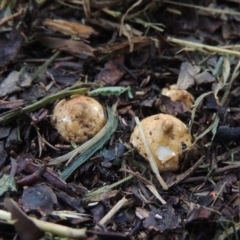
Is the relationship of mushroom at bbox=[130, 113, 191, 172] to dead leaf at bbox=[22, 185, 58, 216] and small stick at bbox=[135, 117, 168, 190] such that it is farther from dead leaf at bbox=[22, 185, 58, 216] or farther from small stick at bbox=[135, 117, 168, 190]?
dead leaf at bbox=[22, 185, 58, 216]

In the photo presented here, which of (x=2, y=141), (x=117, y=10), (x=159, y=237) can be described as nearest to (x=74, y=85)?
(x=2, y=141)

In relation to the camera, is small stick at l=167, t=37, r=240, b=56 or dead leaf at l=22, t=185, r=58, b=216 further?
small stick at l=167, t=37, r=240, b=56

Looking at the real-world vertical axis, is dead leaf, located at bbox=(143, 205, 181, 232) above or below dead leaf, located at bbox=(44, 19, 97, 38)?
below

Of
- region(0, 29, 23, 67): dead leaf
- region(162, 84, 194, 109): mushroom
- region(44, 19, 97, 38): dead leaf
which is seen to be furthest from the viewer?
region(44, 19, 97, 38): dead leaf

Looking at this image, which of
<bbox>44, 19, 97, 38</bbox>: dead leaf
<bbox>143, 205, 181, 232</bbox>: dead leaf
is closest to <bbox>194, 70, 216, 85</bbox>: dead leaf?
<bbox>44, 19, 97, 38</bbox>: dead leaf

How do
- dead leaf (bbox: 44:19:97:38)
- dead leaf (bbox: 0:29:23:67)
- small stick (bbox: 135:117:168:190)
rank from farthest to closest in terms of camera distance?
dead leaf (bbox: 44:19:97:38) < dead leaf (bbox: 0:29:23:67) < small stick (bbox: 135:117:168:190)

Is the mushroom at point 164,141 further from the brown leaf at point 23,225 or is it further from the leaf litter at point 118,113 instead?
the brown leaf at point 23,225

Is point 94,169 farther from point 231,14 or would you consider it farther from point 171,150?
point 231,14

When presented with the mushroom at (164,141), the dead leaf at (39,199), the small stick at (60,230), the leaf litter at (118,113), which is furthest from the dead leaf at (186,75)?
the small stick at (60,230)
